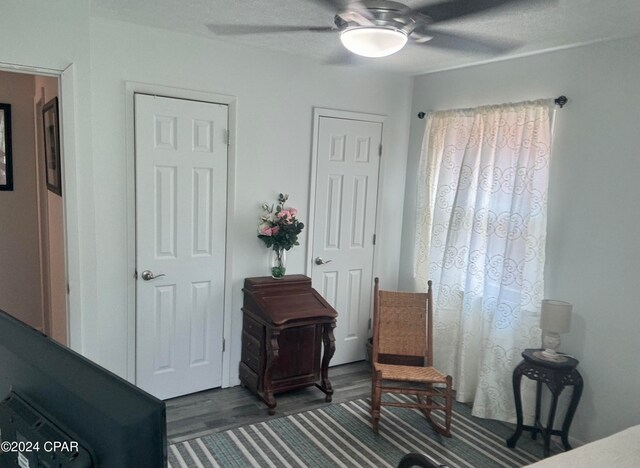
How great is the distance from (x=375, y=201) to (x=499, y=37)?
1.69 m

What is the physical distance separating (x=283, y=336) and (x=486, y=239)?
5.33 feet

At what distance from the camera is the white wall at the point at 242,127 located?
2871 mm

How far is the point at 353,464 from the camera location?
8.78ft

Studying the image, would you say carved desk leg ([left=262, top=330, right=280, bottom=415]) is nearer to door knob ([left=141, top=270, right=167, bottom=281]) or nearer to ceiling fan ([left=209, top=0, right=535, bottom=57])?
door knob ([left=141, top=270, right=167, bottom=281])

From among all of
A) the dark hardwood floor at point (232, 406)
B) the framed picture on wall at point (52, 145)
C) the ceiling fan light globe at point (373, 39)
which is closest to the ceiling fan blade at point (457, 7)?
the ceiling fan light globe at point (373, 39)

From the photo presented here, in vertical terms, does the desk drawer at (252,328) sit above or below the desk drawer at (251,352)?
above

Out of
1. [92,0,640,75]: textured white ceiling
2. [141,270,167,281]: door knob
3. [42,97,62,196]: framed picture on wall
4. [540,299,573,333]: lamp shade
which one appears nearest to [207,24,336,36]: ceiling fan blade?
[92,0,640,75]: textured white ceiling

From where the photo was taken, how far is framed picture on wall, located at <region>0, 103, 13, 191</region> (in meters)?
3.56

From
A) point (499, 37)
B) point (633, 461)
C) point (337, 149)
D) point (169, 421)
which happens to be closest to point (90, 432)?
point (633, 461)

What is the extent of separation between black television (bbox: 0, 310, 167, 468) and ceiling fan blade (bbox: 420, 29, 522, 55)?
248cm

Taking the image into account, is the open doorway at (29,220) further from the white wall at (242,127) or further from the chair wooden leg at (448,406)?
the chair wooden leg at (448,406)

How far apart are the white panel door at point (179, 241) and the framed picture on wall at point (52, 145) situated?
48cm

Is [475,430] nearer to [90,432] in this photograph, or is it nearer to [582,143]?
[582,143]

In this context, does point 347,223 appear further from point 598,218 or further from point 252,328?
point 598,218
